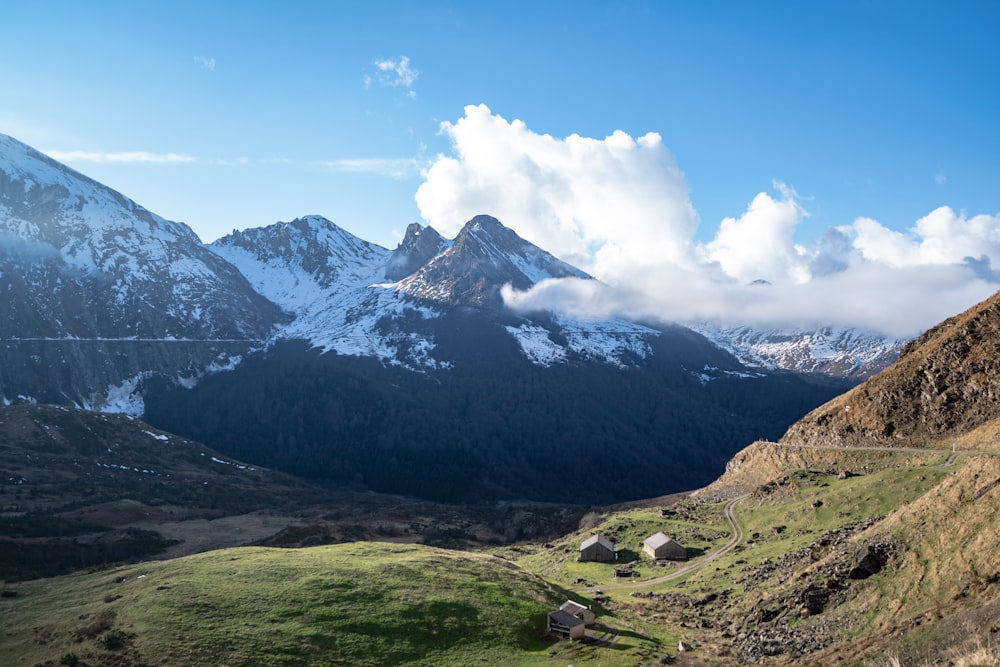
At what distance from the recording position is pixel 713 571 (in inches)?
2842

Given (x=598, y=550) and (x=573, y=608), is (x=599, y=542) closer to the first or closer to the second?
(x=598, y=550)

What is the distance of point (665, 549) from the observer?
276 feet

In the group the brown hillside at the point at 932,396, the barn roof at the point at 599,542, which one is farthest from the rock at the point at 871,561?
the barn roof at the point at 599,542

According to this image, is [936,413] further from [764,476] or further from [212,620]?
[212,620]

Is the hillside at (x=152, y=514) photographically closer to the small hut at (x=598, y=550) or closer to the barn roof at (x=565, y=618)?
the small hut at (x=598, y=550)

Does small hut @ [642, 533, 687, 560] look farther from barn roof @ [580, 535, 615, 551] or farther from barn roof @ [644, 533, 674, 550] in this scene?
barn roof @ [580, 535, 615, 551]

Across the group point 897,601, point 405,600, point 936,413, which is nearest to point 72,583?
point 405,600

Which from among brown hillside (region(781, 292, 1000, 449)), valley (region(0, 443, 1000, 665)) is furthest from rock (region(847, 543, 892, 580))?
brown hillside (region(781, 292, 1000, 449))

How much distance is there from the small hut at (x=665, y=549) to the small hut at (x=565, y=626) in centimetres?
3149

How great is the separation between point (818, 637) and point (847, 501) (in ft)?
116

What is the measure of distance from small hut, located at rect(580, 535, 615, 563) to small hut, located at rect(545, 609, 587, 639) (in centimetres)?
3671

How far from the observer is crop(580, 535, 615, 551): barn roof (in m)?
92.0

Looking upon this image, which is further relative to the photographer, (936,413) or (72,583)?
(936,413)

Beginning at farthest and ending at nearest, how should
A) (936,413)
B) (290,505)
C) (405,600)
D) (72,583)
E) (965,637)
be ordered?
(290,505), (936,413), (72,583), (405,600), (965,637)
